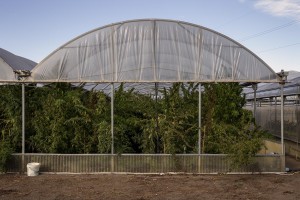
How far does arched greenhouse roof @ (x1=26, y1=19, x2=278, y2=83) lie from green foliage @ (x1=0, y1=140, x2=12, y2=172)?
200 cm

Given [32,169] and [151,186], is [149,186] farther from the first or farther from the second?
[32,169]

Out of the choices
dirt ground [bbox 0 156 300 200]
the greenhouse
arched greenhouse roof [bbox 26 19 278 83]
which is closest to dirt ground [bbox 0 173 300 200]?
dirt ground [bbox 0 156 300 200]

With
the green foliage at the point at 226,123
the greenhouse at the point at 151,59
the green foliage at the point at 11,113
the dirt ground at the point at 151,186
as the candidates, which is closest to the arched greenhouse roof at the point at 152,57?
the greenhouse at the point at 151,59

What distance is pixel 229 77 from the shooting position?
10875mm

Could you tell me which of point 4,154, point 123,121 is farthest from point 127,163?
point 4,154

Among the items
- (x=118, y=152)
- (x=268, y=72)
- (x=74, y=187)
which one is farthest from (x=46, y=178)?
(x=268, y=72)

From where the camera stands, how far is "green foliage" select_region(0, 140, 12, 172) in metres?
10.2

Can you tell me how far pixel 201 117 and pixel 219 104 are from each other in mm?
672

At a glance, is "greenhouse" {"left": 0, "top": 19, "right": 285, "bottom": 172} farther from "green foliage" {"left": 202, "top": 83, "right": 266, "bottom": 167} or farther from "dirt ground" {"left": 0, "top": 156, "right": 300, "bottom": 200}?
"dirt ground" {"left": 0, "top": 156, "right": 300, "bottom": 200}

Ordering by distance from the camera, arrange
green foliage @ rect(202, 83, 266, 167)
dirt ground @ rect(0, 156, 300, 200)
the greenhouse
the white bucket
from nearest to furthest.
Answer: dirt ground @ rect(0, 156, 300, 200), the white bucket, green foliage @ rect(202, 83, 266, 167), the greenhouse

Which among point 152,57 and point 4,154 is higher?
point 152,57

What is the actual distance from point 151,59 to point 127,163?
10.3 ft

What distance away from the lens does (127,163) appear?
1064 centimetres

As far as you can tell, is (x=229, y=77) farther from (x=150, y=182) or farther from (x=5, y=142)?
(x=5, y=142)
